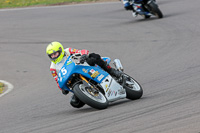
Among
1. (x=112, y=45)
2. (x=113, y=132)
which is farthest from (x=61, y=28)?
(x=113, y=132)

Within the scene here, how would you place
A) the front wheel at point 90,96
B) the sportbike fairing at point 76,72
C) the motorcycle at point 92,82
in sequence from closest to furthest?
the front wheel at point 90,96
the motorcycle at point 92,82
the sportbike fairing at point 76,72

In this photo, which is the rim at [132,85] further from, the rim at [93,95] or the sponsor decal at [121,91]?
the rim at [93,95]

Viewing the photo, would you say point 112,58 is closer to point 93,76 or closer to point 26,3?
point 93,76

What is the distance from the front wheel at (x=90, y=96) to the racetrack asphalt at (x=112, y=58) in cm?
18

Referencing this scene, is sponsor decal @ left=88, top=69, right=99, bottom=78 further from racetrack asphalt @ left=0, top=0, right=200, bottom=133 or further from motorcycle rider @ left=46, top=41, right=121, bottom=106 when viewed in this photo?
racetrack asphalt @ left=0, top=0, right=200, bottom=133

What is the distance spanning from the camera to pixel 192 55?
12.7 meters

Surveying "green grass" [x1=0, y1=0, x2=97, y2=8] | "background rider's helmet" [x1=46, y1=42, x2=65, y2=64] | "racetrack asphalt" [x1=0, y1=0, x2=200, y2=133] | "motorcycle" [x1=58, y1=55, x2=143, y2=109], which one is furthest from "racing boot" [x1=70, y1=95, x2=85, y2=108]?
"green grass" [x1=0, y1=0, x2=97, y2=8]

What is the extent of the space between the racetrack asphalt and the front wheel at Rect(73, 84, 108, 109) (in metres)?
0.18

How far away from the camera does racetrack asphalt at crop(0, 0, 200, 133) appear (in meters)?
6.80

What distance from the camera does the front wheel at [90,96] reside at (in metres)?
7.72

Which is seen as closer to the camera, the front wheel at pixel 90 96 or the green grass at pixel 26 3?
the front wheel at pixel 90 96

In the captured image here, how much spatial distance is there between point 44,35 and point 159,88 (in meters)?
10.0

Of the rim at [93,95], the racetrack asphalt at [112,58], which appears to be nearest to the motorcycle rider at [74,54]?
the rim at [93,95]

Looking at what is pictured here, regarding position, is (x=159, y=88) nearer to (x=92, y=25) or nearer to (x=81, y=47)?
(x=81, y=47)
